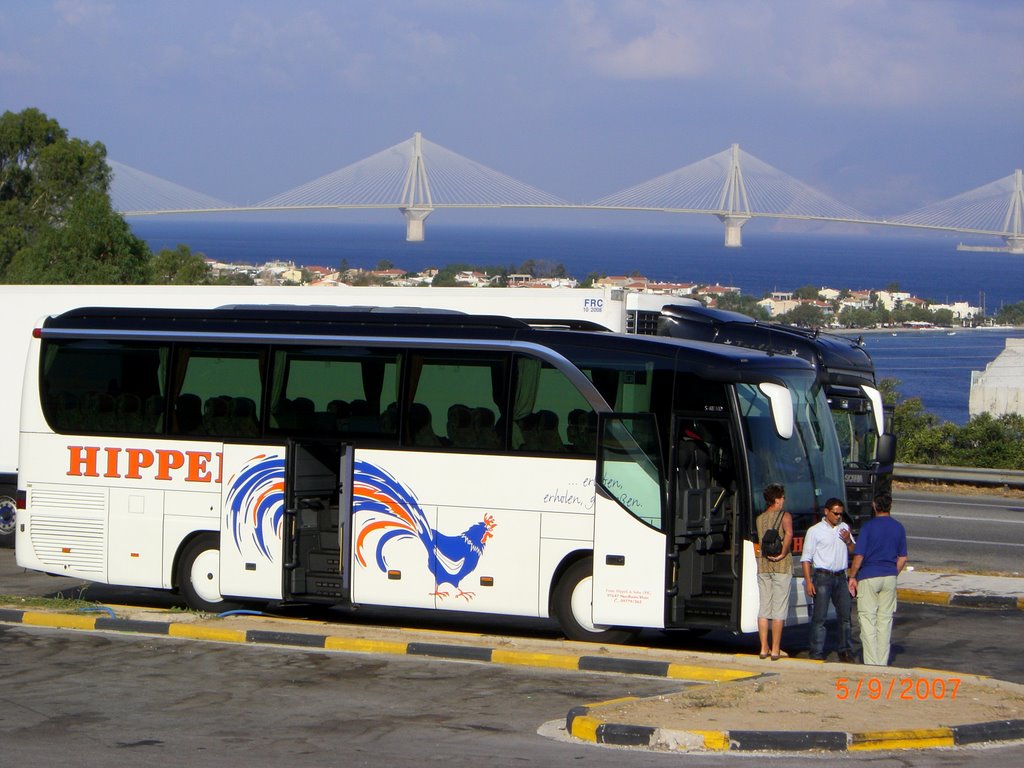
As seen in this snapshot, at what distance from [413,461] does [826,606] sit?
3998 mm

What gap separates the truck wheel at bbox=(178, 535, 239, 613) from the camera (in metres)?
13.5

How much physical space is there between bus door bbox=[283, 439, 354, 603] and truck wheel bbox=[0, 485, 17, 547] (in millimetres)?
7878

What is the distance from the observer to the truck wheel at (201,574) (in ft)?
44.4

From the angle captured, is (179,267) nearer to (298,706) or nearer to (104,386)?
(104,386)

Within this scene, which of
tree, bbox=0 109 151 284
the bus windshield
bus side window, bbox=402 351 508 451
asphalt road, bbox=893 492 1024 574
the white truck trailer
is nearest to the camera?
the bus windshield

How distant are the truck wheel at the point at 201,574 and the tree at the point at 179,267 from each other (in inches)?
1165

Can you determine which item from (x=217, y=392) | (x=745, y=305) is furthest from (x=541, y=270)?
(x=217, y=392)

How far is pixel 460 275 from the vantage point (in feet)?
190

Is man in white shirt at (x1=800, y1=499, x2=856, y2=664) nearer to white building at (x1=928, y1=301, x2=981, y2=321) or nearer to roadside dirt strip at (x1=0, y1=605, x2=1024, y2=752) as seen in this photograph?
roadside dirt strip at (x1=0, y1=605, x2=1024, y2=752)

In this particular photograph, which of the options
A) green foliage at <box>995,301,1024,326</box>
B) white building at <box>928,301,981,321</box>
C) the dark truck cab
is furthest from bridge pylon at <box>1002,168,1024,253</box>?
the dark truck cab

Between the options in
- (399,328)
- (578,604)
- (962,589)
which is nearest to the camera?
(578,604)

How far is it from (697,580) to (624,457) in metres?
1.25

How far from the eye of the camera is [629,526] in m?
11.7

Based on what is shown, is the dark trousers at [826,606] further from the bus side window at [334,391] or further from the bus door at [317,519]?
the bus door at [317,519]
